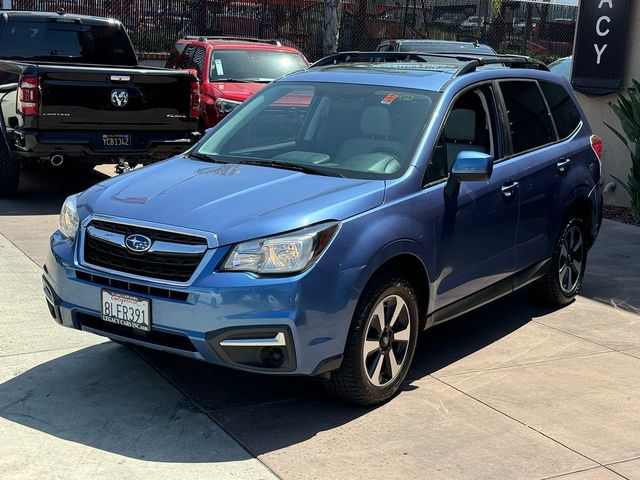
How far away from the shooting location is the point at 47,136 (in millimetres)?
9648

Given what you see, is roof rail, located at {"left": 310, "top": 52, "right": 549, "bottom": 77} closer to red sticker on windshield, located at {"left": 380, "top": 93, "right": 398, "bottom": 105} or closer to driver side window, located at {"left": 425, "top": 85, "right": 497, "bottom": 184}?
driver side window, located at {"left": 425, "top": 85, "right": 497, "bottom": 184}

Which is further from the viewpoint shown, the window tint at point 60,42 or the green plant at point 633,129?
the window tint at point 60,42

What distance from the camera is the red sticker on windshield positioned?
18.8 feet

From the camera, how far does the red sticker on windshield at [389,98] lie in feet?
18.8

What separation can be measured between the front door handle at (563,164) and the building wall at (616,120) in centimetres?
491

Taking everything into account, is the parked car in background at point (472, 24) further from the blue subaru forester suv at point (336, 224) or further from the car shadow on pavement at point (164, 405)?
the car shadow on pavement at point (164, 405)

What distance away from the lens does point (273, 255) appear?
4.49 metres

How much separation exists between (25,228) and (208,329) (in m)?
5.21

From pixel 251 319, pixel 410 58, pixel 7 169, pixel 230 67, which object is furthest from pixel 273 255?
pixel 230 67

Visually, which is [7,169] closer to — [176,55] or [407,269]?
[176,55]

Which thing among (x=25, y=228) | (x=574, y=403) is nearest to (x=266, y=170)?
(x=574, y=403)

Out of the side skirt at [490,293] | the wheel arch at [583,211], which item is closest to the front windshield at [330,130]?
the side skirt at [490,293]

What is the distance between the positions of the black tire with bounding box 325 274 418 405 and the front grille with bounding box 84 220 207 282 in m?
0.87

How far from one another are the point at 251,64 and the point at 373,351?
9.41 m
